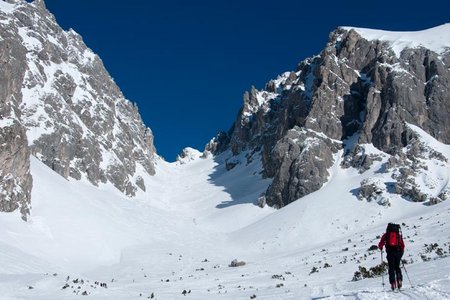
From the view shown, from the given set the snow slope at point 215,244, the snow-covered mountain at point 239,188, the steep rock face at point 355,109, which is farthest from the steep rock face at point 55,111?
the steep rock face at point 355,109

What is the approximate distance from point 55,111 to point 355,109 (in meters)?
57.4

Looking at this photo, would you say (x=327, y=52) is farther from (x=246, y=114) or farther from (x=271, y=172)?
(x=246, y=114)

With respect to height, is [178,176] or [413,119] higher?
[178,176]

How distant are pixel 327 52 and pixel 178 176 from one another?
200 ft

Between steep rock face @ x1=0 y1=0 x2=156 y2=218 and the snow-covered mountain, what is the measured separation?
37 centimetres

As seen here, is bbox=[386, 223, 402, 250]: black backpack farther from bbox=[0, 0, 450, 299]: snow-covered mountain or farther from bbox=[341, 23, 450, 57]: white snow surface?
bbox=[341, 23, 450, 57]: white snow surface

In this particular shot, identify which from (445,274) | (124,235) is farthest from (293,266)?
(124,235)

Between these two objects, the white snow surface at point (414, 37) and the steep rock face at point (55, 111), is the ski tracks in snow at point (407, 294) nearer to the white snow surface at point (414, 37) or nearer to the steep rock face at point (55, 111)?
the steep rock face at point (55, 111)

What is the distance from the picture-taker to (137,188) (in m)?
103

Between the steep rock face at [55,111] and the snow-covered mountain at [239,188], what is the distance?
370 mm

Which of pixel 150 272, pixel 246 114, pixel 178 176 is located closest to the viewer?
pixel 150 272

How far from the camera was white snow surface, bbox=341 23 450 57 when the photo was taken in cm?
9400

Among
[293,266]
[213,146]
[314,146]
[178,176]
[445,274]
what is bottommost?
[445,274]

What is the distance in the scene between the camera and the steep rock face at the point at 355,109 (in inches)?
3108
